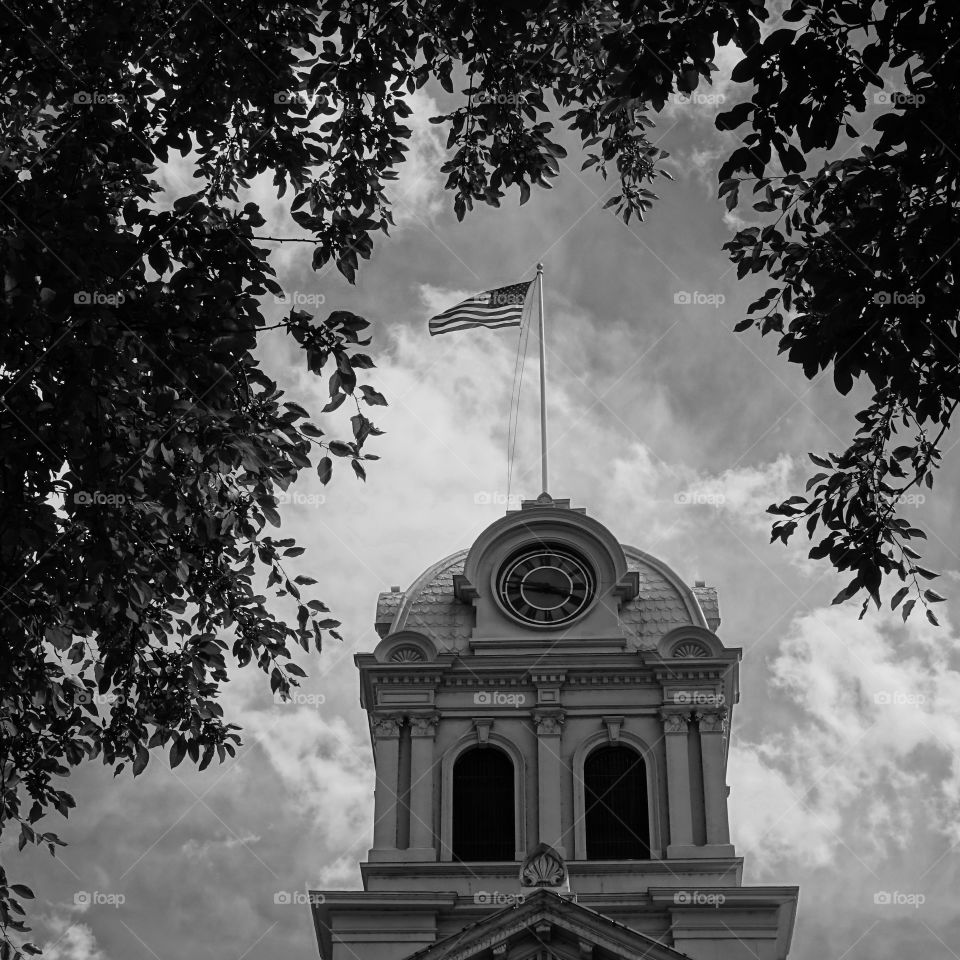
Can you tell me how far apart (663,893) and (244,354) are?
818 inches

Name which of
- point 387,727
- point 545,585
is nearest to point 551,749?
point 387,727

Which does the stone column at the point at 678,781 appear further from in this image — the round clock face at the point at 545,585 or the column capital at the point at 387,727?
the column capital at the point at 387,727

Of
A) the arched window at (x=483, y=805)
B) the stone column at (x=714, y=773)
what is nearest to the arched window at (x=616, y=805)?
the stone column at (x=714, y=773)

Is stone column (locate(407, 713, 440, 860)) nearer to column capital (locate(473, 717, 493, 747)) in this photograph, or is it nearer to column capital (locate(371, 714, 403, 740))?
column capital (locate(371, 714, 403, 740))

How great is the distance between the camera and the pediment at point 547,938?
85.1ft

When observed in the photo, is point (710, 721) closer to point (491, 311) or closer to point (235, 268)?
point (491, 311)

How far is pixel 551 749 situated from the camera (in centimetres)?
3269

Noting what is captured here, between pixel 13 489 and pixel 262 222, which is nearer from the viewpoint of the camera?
pixel 13 489

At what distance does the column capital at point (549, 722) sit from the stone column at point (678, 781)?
7.47 feet

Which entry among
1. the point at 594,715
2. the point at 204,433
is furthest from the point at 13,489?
the point at 594,715

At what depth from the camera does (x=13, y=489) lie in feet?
37.9

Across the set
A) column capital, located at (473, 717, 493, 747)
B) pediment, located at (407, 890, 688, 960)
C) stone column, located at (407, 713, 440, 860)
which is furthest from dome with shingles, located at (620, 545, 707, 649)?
pediment, located at (407, 890, 688, 960)

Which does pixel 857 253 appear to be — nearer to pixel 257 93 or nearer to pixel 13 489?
pixel 257 93

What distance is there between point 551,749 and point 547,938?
22.7 feet
